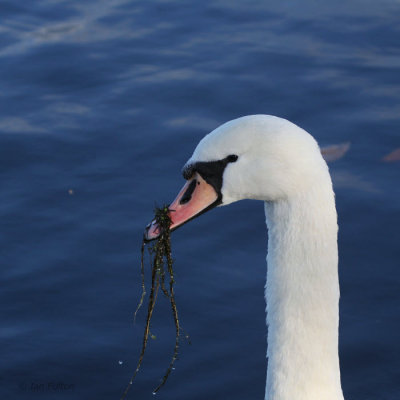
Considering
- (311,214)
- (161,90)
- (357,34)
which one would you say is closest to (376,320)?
(311,214)

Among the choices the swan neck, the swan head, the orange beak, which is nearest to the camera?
the swan head

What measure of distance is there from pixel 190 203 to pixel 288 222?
495 millimetres

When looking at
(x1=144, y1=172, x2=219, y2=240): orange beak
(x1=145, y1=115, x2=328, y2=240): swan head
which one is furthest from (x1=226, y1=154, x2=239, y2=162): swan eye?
(x1=144, y1=172, x2=219, y2=240): orange beak

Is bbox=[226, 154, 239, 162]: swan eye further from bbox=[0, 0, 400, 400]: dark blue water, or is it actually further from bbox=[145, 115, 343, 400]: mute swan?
bbox=[0, 0, 400, 400]: dark blue water

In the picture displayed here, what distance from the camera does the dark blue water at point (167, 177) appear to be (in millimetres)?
6578

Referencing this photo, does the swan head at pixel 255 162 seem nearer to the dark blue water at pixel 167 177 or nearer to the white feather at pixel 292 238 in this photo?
the white feather at pixel 292 238

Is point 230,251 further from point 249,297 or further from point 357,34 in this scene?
point 357,34

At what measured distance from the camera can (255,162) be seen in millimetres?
4242

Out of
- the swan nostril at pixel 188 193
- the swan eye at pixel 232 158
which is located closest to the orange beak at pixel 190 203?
the swan nostril at pixel 188 193

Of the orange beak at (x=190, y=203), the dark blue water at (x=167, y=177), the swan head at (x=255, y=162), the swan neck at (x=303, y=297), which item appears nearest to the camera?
the swan head at (x=255, y=162)

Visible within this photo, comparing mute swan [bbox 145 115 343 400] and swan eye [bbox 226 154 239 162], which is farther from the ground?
swan eye [bbox 226 154 239 162]

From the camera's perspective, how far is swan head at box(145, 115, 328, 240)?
412 centimetres

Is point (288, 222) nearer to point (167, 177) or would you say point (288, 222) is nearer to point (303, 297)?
point (303, 297)

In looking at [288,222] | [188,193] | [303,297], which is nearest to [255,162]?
[288,222]
